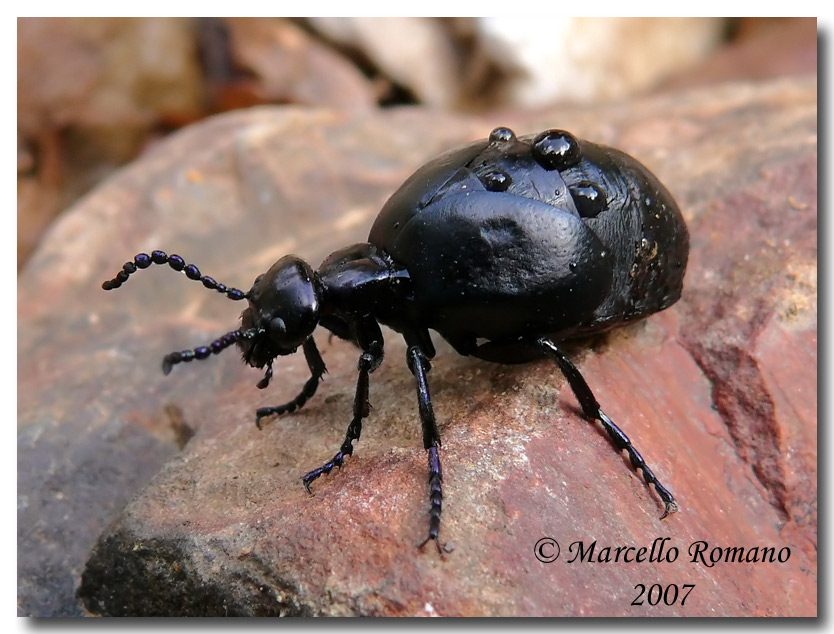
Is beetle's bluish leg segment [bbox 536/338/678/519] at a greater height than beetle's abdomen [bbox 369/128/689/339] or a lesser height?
lesser

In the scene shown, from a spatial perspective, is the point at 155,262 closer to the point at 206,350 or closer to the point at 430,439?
the point at 206,350

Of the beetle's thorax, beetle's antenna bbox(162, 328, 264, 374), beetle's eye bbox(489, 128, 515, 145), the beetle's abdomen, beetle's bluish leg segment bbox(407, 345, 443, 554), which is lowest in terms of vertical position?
beetle's bluish leg segment bbox(407, 345, 443, 554)

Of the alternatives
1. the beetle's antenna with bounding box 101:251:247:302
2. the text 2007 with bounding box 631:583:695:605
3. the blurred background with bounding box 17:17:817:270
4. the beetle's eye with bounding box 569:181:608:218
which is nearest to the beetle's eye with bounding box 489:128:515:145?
the beetle's eye with bounding box 569:181:608:218

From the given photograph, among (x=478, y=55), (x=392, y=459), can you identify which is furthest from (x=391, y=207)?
(x=478, y=55)

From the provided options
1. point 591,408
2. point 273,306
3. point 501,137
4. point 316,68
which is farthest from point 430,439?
point 316,68

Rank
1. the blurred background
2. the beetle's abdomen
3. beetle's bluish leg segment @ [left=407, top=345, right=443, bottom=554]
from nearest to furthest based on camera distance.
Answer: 1. beetle's bluish leg segment @ [left=407, top=345, right=443, bottom=554]
2. the beetle's abdomen
3. the blurred background

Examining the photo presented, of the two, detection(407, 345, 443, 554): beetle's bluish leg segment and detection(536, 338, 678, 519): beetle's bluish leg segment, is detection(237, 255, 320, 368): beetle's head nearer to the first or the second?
detection(407, 345, 443, 554): beetle's bluish leg segment

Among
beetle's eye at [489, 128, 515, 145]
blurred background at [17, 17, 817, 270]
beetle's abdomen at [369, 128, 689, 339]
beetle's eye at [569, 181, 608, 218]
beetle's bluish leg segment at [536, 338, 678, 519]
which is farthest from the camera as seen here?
blurred background at [17, 17, 817, 270]

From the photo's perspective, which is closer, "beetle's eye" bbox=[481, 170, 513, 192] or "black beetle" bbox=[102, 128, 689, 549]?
"black beetle" bbox=[102, 128, 689, 549]
